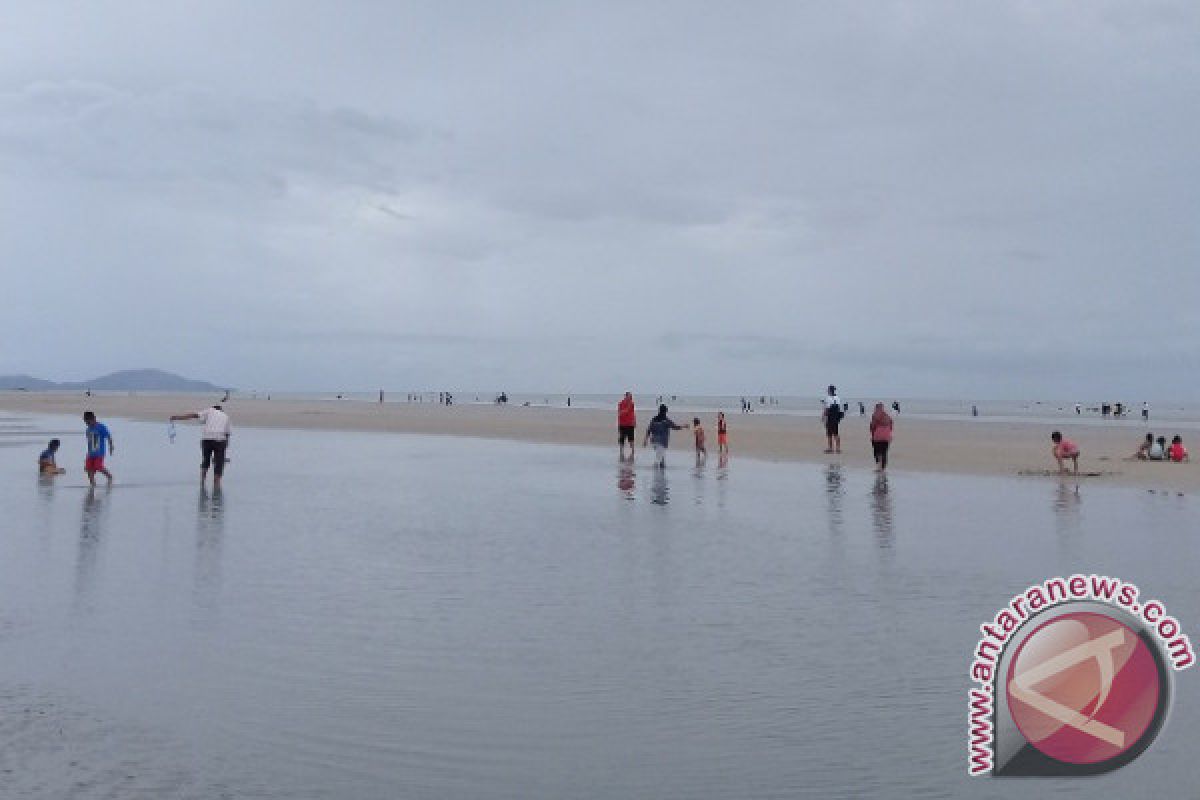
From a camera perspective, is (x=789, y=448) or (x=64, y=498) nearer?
(x=64, y=498)

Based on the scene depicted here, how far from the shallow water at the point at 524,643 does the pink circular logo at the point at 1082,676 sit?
803 mm

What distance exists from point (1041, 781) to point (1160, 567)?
823cm

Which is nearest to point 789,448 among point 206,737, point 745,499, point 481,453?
point 481,453

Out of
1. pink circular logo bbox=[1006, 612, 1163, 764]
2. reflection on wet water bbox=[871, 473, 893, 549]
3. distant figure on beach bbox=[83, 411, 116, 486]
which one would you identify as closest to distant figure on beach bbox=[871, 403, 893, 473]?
reflection on wet water bbox=[871, 473, 893, 549]

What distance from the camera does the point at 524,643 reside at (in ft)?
28.9

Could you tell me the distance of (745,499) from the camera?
2112 cm

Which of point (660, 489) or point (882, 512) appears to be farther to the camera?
point (660, 489)

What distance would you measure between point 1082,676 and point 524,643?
4.89m

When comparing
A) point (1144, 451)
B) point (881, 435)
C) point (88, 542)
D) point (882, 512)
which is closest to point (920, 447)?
point (1144, 451)

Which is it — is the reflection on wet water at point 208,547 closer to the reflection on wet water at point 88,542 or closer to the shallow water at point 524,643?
the shallow water at point 524,643

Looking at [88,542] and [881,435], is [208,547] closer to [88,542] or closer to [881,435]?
[88,542]

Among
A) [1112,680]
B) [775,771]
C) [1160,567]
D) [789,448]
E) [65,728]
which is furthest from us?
[789,448]

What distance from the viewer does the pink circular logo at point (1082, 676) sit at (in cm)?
512

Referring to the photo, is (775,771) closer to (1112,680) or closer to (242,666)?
(1112,680)
